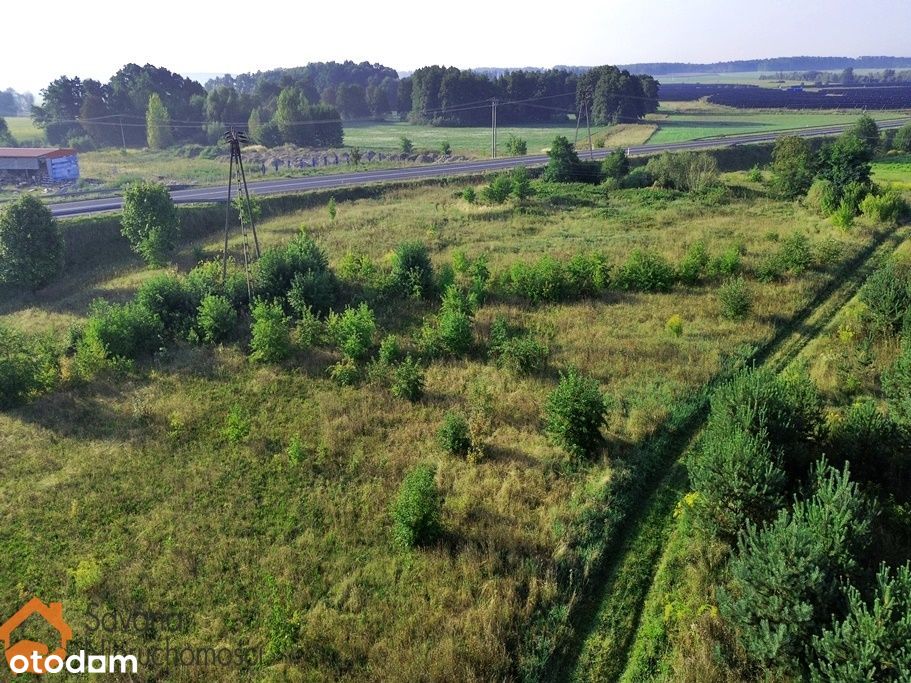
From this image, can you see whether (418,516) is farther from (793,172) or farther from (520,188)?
(793,172)

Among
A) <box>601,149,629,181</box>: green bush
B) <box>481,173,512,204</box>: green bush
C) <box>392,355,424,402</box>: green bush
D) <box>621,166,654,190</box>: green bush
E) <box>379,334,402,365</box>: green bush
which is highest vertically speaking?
<box>601,149,629,181</box>: green bush

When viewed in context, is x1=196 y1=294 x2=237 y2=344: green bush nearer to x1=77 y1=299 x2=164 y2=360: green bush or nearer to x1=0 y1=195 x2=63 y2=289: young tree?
x1=77 y1=299 x2=164 y2=360: green bush

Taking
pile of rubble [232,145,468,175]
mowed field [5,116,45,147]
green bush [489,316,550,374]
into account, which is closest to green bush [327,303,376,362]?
green bush [489,316,550,374]

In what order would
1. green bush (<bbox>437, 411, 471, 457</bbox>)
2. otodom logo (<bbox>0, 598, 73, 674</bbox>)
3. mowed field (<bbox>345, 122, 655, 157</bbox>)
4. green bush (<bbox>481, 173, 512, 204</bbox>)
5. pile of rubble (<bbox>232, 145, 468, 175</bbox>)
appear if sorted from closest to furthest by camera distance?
otodom logo (<bbox>0, 598, 73, 674</bbox>) < green bush (<bbox>437, 411, 471, 457</bbox>) < green bush (<bbox>481, 173, 512, 204</bbox>) < pile of rubble (<bbox>232, 145, 468, 175</bbox>) < mowed field (<bbox>345, 122, 655, 157</bbox>)

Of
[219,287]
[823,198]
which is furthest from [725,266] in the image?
[219,287]

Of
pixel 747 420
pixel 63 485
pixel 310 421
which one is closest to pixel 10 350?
pixel 63 485

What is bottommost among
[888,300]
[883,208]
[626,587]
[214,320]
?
[626,587]
